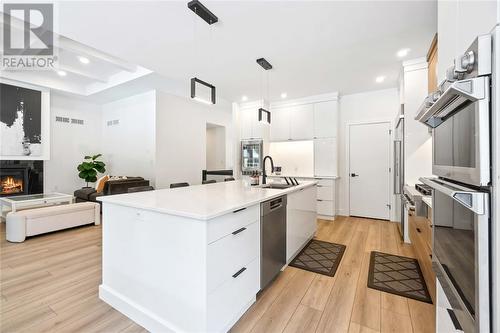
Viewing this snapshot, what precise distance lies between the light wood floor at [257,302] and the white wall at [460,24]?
1.80m

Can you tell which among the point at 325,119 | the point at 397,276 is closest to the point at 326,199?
the point at 325,119

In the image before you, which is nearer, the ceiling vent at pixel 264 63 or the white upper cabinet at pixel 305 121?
the ceiling vent at pixel 264 63

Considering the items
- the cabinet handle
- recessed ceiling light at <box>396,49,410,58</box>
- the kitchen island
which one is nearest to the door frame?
recessed ceiling light at <box>396,49,410,58</box>

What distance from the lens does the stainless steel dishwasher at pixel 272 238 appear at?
190 centimetres

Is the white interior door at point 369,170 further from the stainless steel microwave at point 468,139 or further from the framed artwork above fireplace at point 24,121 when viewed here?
the framed artwork above fireplace at point 24,121

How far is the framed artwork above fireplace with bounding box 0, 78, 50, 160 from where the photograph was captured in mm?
4469

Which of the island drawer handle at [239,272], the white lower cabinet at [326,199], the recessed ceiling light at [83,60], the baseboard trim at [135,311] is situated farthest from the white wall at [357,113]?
the recessed ceiling light at [83,60]

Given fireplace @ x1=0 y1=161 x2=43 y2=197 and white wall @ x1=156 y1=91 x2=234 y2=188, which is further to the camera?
white wall @ x1=156 y1=91 x2=234 y2=188

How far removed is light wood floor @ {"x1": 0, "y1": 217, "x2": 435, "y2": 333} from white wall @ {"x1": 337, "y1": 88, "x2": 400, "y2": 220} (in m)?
2.17

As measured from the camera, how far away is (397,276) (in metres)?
2.29

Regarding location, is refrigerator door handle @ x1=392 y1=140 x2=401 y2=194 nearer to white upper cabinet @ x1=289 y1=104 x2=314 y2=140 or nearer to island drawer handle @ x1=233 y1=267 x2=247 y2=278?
white upper cabinet @ x1=289 y1=104 x2=314 y2=140

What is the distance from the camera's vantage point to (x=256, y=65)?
3525 mm

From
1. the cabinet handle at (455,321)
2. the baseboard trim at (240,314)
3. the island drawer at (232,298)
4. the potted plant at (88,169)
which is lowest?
the baseboard trim at (240,314)

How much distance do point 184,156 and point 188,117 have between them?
3.69ft
